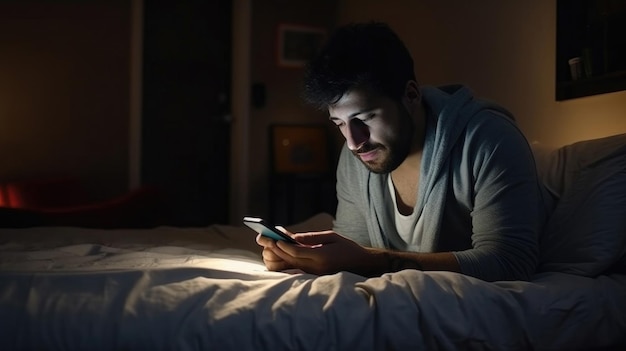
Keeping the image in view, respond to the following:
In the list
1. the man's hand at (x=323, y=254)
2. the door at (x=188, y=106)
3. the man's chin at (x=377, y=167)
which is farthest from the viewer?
the door at (x=188, y=106)

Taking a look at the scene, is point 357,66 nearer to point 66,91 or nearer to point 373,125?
point 373,125

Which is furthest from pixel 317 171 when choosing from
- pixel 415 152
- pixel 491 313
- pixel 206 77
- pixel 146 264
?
pixel 491 313

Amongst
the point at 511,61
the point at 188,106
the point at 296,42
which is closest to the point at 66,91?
the point at 188,106

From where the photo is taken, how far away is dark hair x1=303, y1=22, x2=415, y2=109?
140cm

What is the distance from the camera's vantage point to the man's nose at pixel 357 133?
1.45m

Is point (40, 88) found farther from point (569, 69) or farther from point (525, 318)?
point (525, 318)

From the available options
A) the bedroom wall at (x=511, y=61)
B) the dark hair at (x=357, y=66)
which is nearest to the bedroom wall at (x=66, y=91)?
the bedroom wall at (x=511, y=61)

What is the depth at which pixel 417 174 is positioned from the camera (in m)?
1.59

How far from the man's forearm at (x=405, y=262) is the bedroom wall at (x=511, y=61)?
88 centimetres

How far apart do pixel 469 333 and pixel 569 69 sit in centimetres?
135

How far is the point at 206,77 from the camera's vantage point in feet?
15.5

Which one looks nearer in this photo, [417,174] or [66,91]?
[417,174]

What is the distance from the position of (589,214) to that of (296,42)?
345 cm

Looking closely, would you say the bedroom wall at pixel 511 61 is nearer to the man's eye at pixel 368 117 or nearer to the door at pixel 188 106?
the man's eye at pixel 368 117
